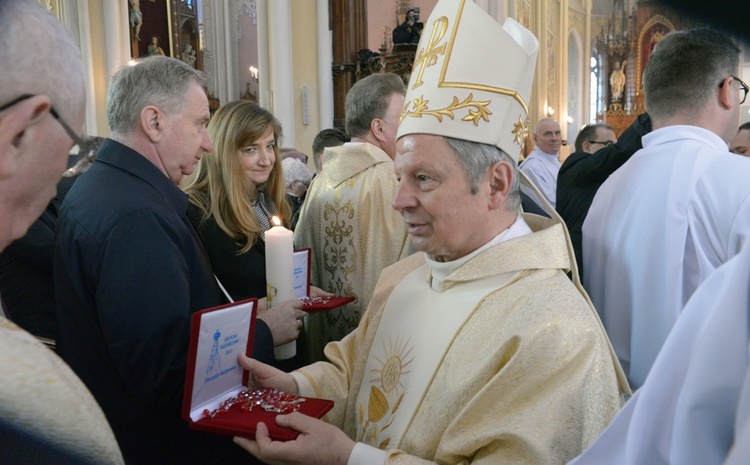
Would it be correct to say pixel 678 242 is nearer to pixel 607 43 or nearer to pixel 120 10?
pixel 120 10

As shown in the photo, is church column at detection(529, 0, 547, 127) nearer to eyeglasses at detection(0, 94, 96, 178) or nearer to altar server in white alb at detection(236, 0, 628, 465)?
altar server in white alb at detection(236, 0, 628, 465)

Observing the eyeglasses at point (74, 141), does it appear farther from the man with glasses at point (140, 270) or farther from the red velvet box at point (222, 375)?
the man with glasses at point (140, 270)

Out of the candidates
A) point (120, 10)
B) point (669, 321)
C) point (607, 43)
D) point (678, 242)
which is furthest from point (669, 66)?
point (607, 43)

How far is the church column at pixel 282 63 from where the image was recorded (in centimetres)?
877

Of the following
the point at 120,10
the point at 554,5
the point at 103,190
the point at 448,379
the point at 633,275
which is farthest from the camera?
the point at 554,5

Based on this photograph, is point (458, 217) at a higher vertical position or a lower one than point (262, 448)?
higher

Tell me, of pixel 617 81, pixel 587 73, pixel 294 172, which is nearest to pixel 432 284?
pixel 294 172

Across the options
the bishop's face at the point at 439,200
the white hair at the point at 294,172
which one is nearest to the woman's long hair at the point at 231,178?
the bishop's face at the point at 439,200

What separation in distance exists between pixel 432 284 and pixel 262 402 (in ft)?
1.98

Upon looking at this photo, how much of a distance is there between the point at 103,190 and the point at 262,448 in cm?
83

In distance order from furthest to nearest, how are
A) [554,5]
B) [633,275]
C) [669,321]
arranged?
[554,5], [633,275], [669,321]

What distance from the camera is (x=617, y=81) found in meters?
23.2

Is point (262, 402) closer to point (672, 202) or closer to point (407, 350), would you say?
point (407, 350)

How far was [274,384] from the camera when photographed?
1833 millimetres
